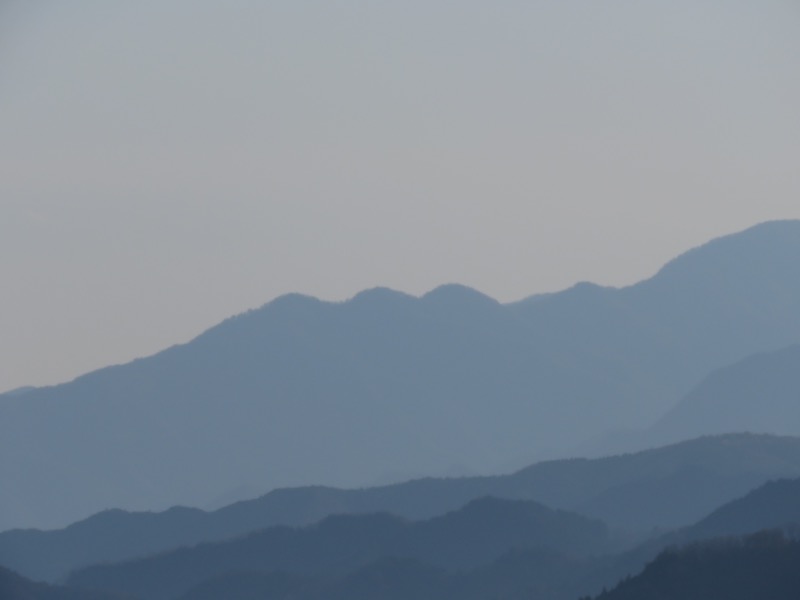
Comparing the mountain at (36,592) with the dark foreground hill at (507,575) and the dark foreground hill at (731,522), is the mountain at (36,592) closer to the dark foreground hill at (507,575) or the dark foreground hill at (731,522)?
the dark foreground hill at (507,575)

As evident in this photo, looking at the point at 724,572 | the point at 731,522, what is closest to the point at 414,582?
the point at 731,522

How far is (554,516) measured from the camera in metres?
151

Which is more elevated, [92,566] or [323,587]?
[92,566]

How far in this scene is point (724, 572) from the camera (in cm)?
8212

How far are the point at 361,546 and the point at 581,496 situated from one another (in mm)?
38858

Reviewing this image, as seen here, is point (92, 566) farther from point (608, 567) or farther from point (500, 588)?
point (608, 567)

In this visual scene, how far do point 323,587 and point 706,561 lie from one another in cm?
5724

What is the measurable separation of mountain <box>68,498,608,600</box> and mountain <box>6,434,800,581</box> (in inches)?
366

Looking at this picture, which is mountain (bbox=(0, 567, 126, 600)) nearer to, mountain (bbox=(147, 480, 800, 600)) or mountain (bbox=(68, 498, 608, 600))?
mountain (bbox=(147, 480, 800, 600))

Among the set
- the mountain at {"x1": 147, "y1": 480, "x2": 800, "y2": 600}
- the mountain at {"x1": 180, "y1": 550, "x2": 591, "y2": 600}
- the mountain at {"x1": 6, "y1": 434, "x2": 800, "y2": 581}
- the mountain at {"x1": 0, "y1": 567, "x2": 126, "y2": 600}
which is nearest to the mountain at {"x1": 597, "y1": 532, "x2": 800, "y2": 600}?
the mountain at {"x1": 147, "y1": 480, "x2": 800, "y2": 600}

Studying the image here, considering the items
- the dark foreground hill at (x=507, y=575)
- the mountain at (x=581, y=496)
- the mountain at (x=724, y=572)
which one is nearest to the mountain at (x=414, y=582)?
the dark foreground hill at (x=507, y=575)

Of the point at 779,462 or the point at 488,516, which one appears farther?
the point at 779,462

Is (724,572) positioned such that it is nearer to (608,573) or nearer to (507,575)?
(608,573)

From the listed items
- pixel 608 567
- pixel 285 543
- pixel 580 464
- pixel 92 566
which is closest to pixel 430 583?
pixel 608 567
